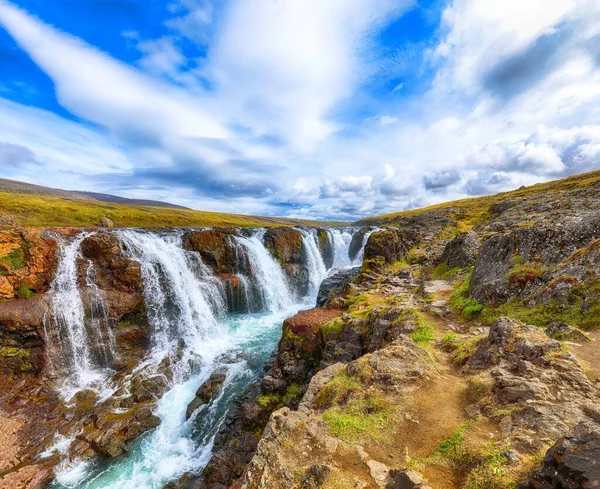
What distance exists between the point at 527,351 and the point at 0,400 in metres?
26.5

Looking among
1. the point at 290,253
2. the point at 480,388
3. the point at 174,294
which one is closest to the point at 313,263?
the point at 290,253

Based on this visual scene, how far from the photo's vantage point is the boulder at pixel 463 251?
739 inches

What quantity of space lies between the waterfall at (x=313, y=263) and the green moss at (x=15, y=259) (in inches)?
1078

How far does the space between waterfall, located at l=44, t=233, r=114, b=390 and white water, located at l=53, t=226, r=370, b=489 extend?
3413 millimetres

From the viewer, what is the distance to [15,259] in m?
21.1

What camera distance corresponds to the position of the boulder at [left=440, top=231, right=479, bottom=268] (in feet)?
61.6

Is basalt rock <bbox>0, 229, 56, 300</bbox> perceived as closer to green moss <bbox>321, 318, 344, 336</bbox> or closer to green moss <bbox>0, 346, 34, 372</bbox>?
green moss <bbox>0, 346, 34, 372</bbox>

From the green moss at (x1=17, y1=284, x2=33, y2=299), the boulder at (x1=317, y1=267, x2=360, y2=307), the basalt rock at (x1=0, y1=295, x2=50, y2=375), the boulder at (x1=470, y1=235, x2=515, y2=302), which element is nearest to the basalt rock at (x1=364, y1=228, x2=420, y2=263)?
the boulder at (x1=317, y1=267, x2=360, y2=307)

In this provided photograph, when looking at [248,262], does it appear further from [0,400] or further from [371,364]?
[371,364]

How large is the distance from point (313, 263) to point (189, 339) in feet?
67.9

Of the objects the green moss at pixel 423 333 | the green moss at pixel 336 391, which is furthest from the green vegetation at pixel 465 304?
the green moss at pixel 336 391

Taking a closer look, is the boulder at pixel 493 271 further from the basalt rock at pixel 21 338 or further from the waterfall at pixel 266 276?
the basalt rock at pixel 21 338

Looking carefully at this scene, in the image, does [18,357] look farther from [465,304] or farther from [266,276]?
[465,304]

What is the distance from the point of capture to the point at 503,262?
1314 centimetres
